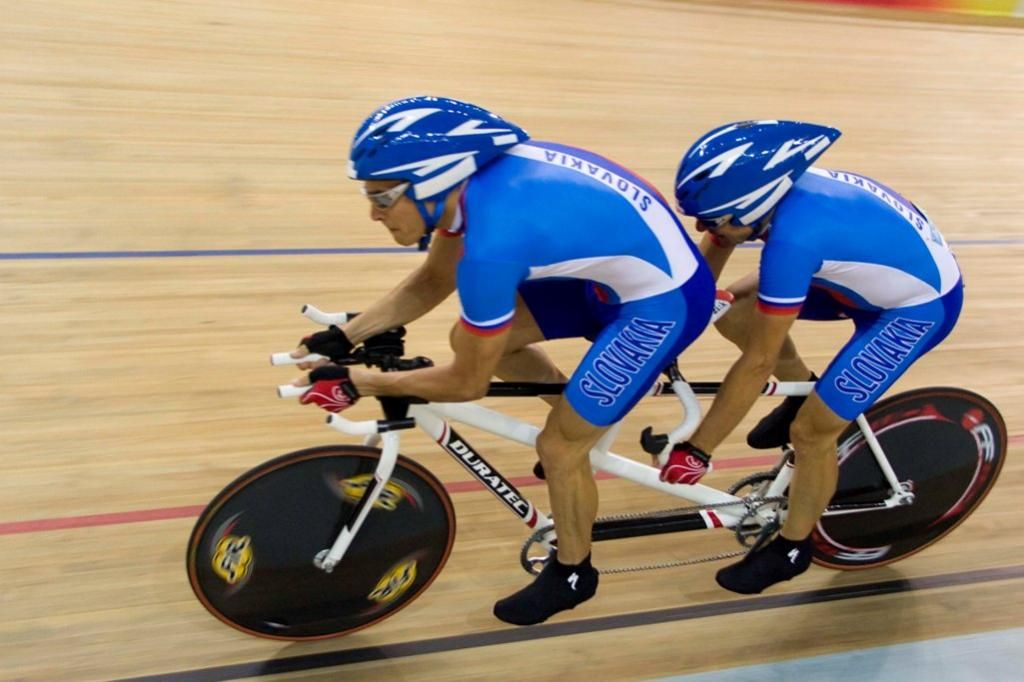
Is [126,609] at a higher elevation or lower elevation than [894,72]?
lower

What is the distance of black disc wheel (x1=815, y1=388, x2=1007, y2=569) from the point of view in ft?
8.16

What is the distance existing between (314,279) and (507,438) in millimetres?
1802

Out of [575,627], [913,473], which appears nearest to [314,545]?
[575,627]

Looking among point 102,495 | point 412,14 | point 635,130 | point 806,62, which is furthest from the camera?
point 806,62

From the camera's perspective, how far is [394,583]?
7.53ft

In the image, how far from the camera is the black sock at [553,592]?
2.28 meters

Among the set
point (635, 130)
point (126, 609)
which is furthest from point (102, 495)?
point (635, 130)

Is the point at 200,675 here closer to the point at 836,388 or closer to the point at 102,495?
the point at 102,495

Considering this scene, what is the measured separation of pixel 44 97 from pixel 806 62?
5.04 metres

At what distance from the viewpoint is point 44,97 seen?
174 inches

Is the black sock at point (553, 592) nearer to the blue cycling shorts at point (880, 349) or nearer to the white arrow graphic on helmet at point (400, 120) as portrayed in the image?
the blue cycling shorts at point (880, 349)

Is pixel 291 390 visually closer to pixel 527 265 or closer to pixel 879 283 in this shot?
pixel 527 265

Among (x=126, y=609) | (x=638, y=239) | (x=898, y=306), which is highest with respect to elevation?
(x=638, y=239)

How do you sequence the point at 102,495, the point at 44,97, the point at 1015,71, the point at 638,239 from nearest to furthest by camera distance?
the point at 638,239 → the point at 102,495 → the point at 44,97 → the point at 1015,71
